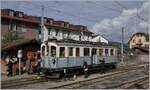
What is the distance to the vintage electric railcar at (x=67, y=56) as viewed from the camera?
2400 centimetres

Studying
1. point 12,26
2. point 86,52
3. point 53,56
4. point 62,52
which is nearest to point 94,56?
point 86,52

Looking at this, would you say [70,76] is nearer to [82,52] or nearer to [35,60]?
[82,52]

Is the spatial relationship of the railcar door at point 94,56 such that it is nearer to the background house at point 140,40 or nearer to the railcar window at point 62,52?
the railcar window at point 62,52

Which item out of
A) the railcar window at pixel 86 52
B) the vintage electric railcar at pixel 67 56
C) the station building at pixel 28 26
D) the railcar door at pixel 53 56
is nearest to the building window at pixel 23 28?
the station building at pixel 28 26

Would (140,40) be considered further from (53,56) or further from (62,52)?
(53,56)

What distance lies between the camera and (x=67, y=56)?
2458 cm

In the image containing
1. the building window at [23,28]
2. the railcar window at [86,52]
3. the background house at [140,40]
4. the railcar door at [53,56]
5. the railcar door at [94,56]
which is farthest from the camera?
the background house at [140,40]

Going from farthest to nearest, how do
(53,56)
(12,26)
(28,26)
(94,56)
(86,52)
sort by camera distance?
1. (28,26)
2. (12,26)
3. (94,56)
4. (86,52)
5. (53,56)

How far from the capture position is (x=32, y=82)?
21656 millimetres

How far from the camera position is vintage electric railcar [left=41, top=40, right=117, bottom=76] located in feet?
78.7

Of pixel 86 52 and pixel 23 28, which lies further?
pixel 23 28

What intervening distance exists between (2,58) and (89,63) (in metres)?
8.81

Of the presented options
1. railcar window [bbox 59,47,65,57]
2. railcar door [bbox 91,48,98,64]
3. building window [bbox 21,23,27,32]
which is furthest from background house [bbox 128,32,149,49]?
railcar window [bbox 59,47,65,57]

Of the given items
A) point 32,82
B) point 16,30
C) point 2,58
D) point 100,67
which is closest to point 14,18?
point 16,30
